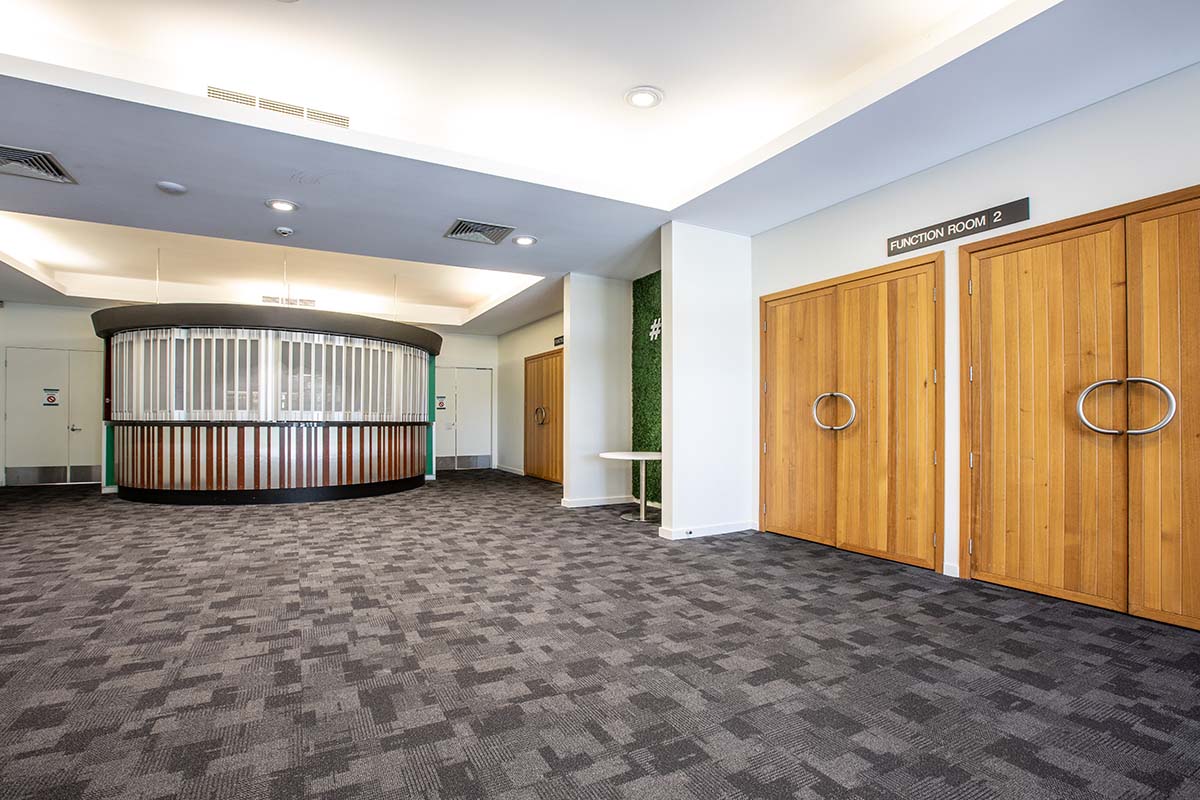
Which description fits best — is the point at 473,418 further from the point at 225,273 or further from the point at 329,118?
the point at 329,118

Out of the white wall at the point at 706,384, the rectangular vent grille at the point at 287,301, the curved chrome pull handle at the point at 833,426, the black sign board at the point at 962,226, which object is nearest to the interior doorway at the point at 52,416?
the rectangular vent grille at the point at 287,301

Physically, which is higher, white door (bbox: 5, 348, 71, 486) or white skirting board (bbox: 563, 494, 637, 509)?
white door (bbox: 5, 348, 71, 486)

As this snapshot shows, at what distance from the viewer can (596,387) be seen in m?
7.17

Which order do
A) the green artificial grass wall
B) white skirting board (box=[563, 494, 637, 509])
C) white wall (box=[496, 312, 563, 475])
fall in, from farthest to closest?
1. white wall (box=[496, 312, 563, 475])
2. white skirting board (box=[563, 494, 637, 509])
3. the green artificial grass wall

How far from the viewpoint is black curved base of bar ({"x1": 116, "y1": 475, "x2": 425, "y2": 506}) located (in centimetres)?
707

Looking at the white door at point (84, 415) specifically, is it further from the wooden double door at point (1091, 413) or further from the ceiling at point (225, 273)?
the wooden double door at point (1091, 413)

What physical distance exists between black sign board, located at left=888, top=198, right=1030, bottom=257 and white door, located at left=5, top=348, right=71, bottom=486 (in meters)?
11.7

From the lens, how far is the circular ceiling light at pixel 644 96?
3.91 meters

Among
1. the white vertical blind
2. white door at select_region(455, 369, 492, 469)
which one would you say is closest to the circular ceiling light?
the white vertical blind

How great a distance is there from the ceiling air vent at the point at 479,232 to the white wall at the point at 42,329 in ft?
25.4

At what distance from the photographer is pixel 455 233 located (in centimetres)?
561

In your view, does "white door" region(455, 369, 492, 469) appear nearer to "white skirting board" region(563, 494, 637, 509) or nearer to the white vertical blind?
the white vertical blind

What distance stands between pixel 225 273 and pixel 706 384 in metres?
7.29

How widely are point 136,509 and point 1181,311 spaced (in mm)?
9116
